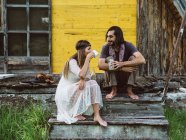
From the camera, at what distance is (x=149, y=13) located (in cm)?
922

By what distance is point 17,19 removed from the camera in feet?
31.2

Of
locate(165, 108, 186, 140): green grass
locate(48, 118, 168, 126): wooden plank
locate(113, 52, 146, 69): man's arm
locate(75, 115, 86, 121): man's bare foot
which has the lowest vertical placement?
locate(165, 108, 186, 140): green grass

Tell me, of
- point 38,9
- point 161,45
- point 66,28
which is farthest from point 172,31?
point 38,9

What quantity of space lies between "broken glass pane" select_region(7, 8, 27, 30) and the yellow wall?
644 millimetres

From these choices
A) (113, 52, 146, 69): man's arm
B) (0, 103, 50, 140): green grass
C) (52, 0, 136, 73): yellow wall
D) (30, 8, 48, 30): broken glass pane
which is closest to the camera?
(0, 103, 50, 140): green grass

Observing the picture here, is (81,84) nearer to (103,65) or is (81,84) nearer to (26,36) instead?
(103,65)

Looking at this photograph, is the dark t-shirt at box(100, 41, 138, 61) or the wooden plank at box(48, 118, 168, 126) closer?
the wooden plank at box(48, 118, 168, 126)

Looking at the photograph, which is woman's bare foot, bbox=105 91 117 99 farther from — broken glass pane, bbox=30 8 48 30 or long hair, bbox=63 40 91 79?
broken glass pane, bbox=30 8 48 30

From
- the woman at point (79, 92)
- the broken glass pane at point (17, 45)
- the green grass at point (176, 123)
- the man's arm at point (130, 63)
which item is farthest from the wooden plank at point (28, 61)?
the green grass at point (176, 123)

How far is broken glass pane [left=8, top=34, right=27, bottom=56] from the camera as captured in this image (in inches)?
375

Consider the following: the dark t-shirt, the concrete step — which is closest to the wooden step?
the concrete step

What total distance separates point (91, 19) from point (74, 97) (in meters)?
3.00

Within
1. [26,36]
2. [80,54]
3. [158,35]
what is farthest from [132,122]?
[26,36]

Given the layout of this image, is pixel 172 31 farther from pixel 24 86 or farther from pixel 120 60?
pixel 24 86
